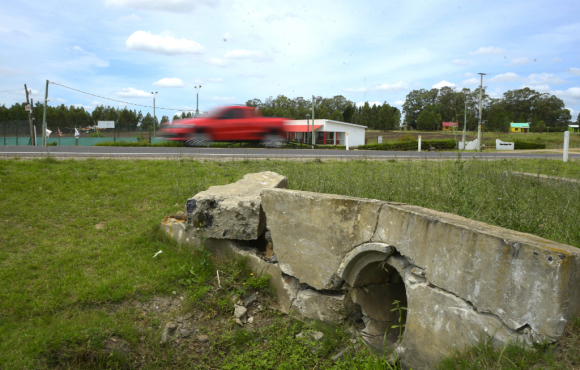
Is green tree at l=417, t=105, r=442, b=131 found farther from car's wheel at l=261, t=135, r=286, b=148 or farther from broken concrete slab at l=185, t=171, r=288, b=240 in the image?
broken concrete slab at l=185, t=171, r=288, b=240

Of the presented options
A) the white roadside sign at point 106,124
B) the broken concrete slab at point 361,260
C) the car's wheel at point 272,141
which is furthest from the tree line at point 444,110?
the broken concrete slab at point 361,260

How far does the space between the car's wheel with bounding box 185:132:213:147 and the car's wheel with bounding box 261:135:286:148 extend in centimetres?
173

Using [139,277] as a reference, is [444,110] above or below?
above

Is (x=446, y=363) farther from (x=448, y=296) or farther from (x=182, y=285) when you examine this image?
(x=182, y=285)

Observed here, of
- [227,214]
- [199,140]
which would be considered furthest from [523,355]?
[199,140]

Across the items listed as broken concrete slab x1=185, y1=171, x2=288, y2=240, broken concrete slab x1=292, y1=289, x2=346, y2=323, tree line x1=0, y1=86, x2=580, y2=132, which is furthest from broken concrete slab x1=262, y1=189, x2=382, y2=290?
tree line x1=0, y1=86, x2=580, y2=132

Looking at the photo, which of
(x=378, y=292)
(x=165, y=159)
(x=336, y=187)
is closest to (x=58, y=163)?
(x=165, y=159)

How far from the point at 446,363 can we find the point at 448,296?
1.80ft

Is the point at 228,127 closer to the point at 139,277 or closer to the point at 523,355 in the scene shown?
the point at 139,277

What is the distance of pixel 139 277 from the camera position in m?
5.38

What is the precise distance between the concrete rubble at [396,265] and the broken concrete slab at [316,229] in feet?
0.04

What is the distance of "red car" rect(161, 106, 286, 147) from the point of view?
11.7 m

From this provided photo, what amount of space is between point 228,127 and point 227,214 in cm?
656

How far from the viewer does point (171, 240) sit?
6168 millimetres
